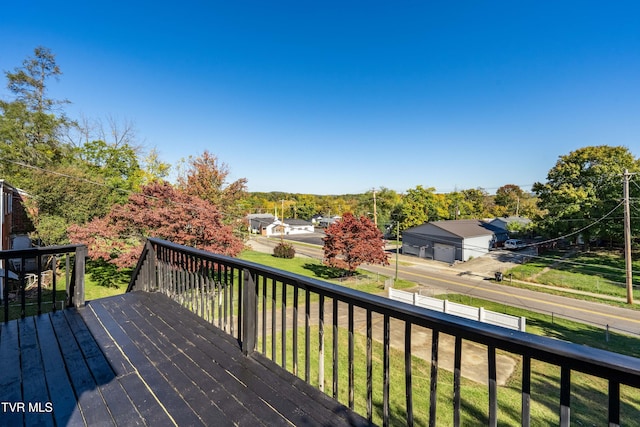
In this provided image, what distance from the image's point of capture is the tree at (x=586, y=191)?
59.3ft

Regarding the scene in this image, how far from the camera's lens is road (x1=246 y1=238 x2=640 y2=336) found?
Answer: 424 inches

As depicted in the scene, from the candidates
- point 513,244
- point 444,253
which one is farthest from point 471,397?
point 513,244

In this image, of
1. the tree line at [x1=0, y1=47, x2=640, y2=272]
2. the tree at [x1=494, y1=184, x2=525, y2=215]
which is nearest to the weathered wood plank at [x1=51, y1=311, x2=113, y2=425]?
the tree line at [x1=0, y1=47, x2=640, y2=272]

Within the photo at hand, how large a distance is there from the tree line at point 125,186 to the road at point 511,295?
8.02 metres

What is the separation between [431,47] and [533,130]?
11346 mm

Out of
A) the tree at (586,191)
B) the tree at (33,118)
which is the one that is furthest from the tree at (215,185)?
the tree at (586,191)

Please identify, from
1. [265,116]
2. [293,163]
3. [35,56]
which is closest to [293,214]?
[293,163]

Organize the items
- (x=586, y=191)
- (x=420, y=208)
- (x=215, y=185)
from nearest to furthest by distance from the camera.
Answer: (x=215, y=185) < (x=586, y=191) < (x=420, y=208)

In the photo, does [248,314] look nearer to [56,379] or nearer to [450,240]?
[56,379]

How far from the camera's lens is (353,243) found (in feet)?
48.3

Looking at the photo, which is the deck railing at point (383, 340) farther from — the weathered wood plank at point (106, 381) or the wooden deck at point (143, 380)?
the weathered wood plank at point (106, 381)

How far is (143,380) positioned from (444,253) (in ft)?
78.8

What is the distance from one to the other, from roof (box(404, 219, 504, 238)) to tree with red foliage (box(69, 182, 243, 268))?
1889 cm

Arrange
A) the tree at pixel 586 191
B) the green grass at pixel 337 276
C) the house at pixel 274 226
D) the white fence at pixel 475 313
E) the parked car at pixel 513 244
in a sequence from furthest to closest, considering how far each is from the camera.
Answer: the house at pixel 274 226 → the parked car at pixel 513 244 → the tree at pixel 586 191 → the green grass at pixel 337 276 → the white fence at pixel 475 313
